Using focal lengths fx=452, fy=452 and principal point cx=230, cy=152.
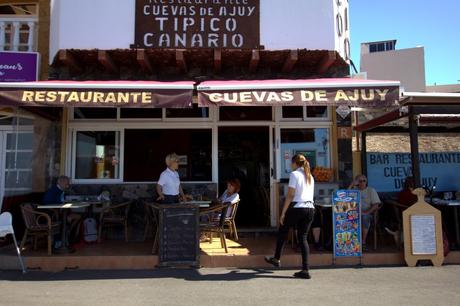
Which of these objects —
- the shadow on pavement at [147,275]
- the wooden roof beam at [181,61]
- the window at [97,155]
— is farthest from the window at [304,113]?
the shadow on pavement at [147,275]

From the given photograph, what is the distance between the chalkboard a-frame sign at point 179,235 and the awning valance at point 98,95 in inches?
63.0

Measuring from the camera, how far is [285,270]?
21.5 ft

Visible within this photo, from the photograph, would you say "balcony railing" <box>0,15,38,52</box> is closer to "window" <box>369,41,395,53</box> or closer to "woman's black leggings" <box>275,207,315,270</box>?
"woman's black leggings" <box>275,207,315,270</box>

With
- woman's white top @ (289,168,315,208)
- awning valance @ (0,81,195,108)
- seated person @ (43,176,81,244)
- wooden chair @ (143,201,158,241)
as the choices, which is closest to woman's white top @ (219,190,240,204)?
wooden chair @ (143,201,158,241)

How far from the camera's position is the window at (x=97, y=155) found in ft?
30.1

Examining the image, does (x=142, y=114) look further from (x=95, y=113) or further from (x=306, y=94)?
(x=306, y=94)

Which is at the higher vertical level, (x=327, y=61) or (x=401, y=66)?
(x=401, y=66)

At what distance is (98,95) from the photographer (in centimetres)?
703

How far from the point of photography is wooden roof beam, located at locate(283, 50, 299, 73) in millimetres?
8680

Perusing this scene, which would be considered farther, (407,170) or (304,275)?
(407,170)

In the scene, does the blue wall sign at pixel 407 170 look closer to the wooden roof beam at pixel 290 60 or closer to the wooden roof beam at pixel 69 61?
the wooden roof beam at pixel 290 60

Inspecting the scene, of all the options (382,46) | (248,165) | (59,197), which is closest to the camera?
(59,197)

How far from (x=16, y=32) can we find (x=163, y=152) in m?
3.95

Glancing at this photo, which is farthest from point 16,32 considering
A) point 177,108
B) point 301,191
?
point 301,191
